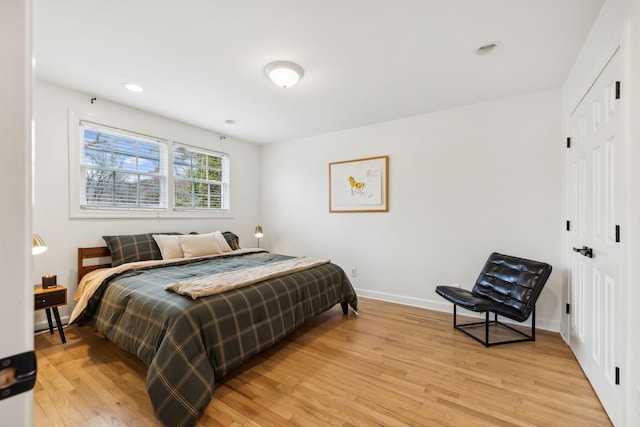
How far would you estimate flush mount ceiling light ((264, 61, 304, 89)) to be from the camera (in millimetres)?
2453

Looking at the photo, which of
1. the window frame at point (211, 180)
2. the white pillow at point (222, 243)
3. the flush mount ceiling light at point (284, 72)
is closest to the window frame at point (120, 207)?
the window frame at point (211, 180)

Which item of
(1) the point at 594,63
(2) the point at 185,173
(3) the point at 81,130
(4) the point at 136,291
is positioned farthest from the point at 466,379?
(3) the point at 81,130

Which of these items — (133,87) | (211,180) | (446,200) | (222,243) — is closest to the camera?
(133,87)

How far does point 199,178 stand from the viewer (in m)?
4.30

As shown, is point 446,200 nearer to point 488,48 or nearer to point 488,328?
point 488,328

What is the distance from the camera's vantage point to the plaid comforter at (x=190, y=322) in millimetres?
1653

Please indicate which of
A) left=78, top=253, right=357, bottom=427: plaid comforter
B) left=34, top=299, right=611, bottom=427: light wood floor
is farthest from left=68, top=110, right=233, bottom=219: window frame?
left=34, top=299, right=611, bottom=427: light wood floor

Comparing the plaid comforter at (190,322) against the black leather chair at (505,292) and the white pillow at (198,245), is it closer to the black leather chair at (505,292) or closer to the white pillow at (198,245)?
the white pillow at (198,245)

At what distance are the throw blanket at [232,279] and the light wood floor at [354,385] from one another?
0.65 m

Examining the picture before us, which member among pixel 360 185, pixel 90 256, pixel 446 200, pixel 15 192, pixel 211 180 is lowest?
pixel 90 256

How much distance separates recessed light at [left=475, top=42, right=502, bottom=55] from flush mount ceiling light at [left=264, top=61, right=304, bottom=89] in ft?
4.84

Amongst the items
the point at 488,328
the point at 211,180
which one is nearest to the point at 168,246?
the point at 211,180

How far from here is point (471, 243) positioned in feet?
11.0

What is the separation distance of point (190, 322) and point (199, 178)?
2.95m
